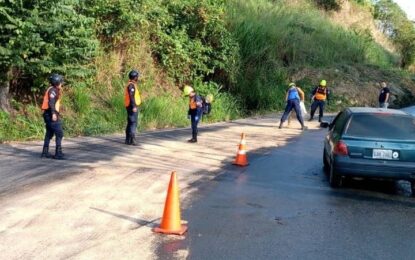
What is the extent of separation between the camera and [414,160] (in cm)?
959

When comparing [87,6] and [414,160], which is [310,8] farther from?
[414,160]

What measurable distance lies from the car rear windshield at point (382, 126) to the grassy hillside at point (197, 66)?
808cm

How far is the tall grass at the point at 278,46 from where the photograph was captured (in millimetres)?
28609

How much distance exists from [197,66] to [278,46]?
10455 mm

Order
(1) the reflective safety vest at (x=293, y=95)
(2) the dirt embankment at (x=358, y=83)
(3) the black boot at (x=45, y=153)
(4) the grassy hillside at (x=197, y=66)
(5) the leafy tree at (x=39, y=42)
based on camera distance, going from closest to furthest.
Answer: (3) the black boot at (x=45, y=153) < (5) the leafy tree at (x=39, y=42) < (4) the grassy hillside at (x=197, y=66) < (1) the reflective safety vest at (x=293, y=95) < (2) the dirt embankment at (x=358, y=83)

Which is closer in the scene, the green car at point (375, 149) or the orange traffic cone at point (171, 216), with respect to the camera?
the orange traffic cone at point (171, 216)

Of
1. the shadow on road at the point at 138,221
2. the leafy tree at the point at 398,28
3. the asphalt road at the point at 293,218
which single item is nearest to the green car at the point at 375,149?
the asphalt road at the point at 293,218

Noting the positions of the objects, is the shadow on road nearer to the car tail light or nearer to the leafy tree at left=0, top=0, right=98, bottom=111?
the car tail light

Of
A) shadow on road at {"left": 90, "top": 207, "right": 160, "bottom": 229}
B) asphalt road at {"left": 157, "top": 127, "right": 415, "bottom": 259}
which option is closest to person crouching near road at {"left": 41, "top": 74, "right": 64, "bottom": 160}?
asphalt road at {"left": 157, "top": 127, "right": 415, "bottom": 259}

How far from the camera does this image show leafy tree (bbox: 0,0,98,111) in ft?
45.2

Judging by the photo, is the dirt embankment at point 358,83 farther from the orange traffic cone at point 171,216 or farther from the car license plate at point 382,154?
the orange traffic cone at point 171,216

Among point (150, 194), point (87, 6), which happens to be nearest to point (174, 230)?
point (150, 194)

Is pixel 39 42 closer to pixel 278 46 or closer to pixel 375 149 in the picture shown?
pixel 375 149

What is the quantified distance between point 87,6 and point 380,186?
1155 centimetres
